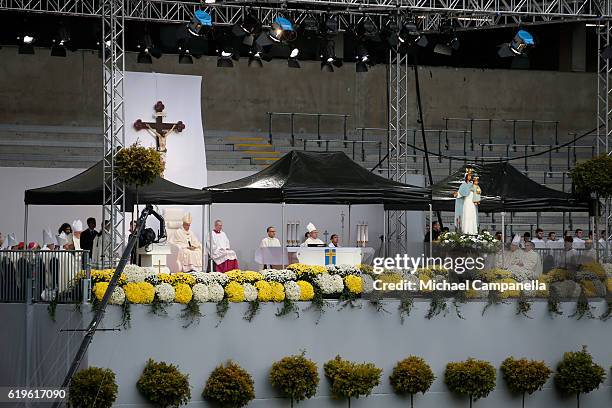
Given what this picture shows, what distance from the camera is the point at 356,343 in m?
18.5

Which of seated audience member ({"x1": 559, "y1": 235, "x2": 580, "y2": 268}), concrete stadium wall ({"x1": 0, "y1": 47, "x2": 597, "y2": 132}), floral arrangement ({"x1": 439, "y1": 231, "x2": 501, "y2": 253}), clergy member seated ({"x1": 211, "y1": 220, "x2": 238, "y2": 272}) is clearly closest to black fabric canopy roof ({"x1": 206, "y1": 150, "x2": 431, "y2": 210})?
clergy member seated ({"x1": 211, "y1": 220, "x2": 238, "y2": 272})

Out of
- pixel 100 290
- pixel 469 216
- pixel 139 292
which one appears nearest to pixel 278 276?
pixel 139 292

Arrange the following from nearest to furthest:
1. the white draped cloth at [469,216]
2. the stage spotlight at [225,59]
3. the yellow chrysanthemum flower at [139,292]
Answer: the yellow chrysanthemum flower at [139,292] → the white draped cloth at [469,216] → the stage spotlight at [225,59]

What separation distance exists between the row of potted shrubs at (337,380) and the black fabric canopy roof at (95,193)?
223 inches

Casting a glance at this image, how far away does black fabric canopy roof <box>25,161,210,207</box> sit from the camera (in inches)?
888

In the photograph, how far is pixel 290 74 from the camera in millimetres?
37375

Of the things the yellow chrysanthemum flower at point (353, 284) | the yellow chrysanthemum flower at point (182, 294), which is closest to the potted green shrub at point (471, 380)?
the yellow chrysanthemum flower at point (353, 284)

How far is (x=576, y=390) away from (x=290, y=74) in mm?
19755

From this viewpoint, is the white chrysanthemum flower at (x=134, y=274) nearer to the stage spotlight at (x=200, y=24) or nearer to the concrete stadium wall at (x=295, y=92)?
the stage spotlight at (x=200, y=24)

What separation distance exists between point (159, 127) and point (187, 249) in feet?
10.8

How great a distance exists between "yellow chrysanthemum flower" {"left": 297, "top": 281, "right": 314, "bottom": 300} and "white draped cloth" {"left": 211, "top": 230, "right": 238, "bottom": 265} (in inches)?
300

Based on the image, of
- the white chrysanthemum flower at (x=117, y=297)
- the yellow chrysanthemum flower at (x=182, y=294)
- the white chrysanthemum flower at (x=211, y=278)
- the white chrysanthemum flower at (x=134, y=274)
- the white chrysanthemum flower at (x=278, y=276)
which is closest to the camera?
the white chrysanthemum flower at (x=117, y=297)

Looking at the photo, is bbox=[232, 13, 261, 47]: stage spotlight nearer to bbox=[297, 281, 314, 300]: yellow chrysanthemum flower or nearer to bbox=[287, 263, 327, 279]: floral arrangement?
bbox=[287, 263, 327, 279]: floral arrangement

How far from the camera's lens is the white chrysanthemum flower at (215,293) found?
17734 millimetres
